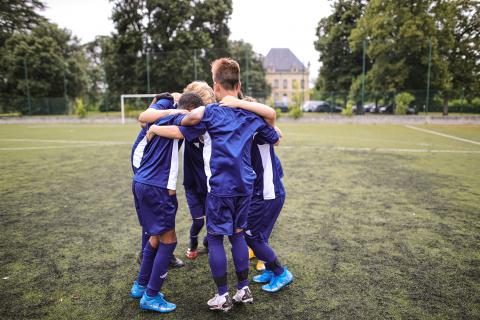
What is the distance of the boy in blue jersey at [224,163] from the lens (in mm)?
2646

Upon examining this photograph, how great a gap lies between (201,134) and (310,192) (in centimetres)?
414

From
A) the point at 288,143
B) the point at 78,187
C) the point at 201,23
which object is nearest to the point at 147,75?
the point at 201,23

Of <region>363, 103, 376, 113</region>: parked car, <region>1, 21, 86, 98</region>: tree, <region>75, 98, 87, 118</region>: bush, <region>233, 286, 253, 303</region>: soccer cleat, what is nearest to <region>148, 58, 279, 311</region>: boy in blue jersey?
<region>233, 286, 253, 303</region>: soccer cleat

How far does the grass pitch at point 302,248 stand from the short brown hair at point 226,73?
1.81 meters

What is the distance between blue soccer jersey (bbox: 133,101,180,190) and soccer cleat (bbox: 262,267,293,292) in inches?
48.8

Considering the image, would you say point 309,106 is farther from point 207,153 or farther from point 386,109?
point 207,153

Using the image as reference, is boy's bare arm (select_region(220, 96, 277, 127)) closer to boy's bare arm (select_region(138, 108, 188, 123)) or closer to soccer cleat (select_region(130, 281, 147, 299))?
boy's bare arm (select_region(138, 108, 188, 123))

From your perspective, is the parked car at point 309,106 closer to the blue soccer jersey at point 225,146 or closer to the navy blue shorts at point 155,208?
the blue soccer jersey at point 225,146

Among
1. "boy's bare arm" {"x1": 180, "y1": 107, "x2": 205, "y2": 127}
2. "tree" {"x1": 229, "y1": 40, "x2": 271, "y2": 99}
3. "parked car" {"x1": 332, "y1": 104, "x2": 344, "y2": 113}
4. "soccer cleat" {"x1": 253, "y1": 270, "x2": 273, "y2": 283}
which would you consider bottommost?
Result: "soccer cleat" {"x1": 253, "y1": 270, "x2": 273, "y2": 283}

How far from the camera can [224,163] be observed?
2648mm

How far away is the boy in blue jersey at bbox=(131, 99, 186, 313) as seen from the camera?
9.15 ft

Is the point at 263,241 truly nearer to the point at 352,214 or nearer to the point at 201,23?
the point at 352,214

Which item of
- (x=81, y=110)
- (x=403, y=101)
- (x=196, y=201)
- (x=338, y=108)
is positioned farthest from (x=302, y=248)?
(x=81, y=110)

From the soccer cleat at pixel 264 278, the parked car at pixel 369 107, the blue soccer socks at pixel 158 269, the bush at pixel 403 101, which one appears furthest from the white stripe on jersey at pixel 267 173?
the bush at pixel 403 101
